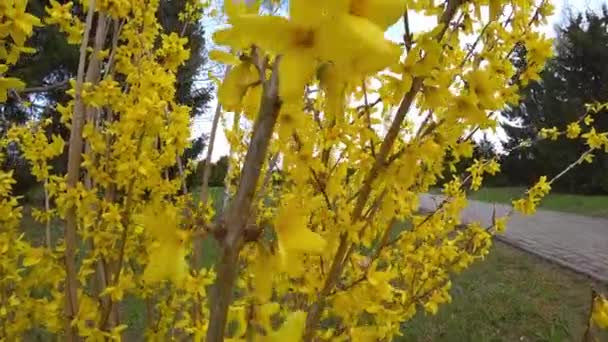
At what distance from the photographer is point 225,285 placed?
0.53 meters

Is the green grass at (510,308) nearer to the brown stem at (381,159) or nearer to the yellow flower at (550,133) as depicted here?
the yellow flower at (550,133)

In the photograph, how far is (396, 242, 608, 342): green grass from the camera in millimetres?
4367

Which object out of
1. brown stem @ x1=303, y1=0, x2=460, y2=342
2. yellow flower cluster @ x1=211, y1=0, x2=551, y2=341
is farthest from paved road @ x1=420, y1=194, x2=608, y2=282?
brown stem @ x1=303, y1=0, x2=460, y2=342

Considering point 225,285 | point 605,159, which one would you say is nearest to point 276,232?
point 225,285

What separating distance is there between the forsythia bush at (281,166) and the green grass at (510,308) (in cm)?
186

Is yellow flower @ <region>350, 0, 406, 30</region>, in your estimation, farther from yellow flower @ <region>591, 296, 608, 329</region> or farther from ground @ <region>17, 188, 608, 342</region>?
ground @ <region>17, 188, 608, 342</region>

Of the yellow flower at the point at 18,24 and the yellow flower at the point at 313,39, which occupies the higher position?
the yellow flower at the point at 18,24

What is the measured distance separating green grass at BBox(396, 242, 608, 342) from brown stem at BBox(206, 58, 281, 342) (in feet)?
11.7

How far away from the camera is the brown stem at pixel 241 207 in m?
0.50

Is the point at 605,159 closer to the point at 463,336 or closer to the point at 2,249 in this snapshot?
the point at 463,336

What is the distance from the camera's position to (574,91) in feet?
66.3

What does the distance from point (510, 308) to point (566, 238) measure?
467 centimetres

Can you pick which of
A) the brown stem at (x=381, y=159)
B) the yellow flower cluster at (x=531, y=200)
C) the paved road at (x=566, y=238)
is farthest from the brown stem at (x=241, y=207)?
the paved road at (x=566, y=238)

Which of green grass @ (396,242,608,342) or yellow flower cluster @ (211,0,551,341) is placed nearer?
yellow flower cluster @ (211,0,551,341)
